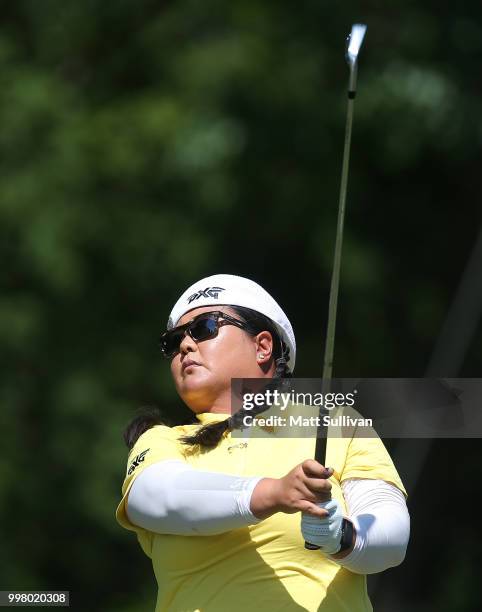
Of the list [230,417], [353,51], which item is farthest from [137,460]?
[353,51]

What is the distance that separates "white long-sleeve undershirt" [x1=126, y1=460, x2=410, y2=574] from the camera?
247 cm

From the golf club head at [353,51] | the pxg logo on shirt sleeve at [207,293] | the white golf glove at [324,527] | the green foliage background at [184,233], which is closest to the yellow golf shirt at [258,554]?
the white golf glove at [324,527]

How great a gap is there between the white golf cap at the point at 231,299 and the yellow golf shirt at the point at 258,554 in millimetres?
405

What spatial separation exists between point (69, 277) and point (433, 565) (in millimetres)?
2859

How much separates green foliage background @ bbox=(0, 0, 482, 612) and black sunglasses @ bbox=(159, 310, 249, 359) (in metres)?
5.15

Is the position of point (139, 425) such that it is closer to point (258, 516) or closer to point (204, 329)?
point (204, 329)

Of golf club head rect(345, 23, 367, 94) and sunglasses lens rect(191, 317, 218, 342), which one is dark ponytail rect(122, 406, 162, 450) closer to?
sunglasses lens rect(191, 317, 218, 342)

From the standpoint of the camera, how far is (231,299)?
3.04 m

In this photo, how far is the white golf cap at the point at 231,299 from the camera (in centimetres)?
304

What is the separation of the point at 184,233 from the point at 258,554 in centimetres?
602

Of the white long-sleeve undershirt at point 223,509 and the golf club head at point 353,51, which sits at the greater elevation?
the golf club head at point 353,51

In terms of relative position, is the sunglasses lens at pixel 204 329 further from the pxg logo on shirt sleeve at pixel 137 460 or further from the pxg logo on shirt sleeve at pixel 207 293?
the pxg logo on shirt sleeve at pixel 137 460

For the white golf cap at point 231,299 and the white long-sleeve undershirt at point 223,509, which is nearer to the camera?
the white long-sleeve undershirt at point 223,509

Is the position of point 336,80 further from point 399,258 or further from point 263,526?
point 263,526
